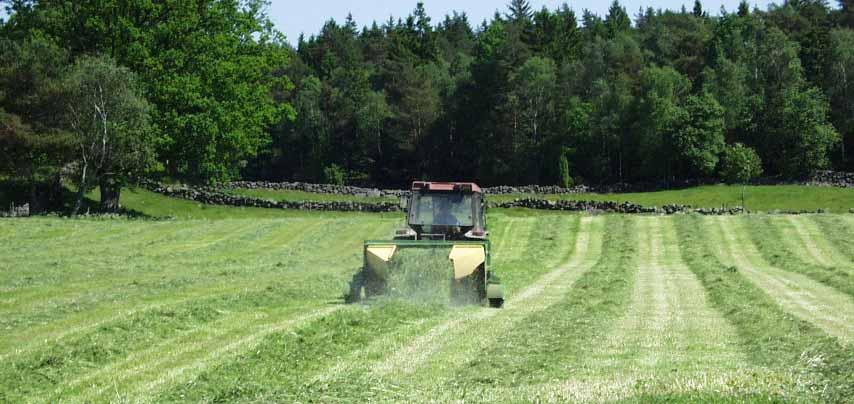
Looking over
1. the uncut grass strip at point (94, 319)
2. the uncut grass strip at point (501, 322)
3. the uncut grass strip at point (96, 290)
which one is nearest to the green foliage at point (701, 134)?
the uncut grass strip at point (501, 322)

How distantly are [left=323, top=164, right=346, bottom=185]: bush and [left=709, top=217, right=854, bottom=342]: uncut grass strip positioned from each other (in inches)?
2323

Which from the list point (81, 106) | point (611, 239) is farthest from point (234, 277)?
point (81, 106)

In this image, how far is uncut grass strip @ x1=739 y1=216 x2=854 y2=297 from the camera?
2194 cm

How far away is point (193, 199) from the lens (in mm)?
55688

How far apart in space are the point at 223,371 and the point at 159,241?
2445 cm

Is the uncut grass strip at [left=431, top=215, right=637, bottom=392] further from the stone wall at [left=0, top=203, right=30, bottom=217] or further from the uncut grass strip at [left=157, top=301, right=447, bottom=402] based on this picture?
the stone wall at [left=0, top=203, right=30, bottom=217]

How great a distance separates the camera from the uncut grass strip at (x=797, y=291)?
13.6 m

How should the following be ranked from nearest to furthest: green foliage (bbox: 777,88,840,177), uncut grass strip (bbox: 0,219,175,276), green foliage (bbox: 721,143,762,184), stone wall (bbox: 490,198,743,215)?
uncut grass strip (bbox: 0,219,175,276) → stone wall (bbox: 490,198,743,215) → green foliage (bbox: 721,143,762,184) → green foliage (bbox: 777,88,840,177)

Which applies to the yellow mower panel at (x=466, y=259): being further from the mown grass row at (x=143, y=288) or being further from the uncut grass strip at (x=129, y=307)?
the uncut grass strip at (x=129, y=307)

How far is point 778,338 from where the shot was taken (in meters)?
11.3

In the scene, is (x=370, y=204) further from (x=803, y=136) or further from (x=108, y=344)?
(x=108, y=344)

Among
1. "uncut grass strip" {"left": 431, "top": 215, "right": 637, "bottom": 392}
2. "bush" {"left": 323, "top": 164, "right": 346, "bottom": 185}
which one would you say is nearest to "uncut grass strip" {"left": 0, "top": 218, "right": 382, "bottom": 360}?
"uncut grass strip" {"left": 431, "top": 215, "right": 637, "bottom": 392}

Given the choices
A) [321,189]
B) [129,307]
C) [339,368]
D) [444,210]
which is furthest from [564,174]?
[339,368]

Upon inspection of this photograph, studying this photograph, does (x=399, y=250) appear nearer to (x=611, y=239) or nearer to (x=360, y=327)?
(x=360, y=327)
